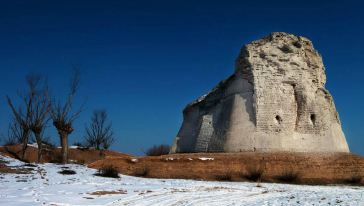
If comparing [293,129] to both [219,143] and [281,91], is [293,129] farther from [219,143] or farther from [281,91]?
[219,143]

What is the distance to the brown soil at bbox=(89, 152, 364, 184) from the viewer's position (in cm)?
1719

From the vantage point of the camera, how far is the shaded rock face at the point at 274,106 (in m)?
21.3

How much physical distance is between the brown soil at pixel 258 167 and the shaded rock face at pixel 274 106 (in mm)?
2430

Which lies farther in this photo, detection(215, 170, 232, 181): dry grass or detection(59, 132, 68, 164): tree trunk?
detection(59, 132, 68, 164): tree trunk

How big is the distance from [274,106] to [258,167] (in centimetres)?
482

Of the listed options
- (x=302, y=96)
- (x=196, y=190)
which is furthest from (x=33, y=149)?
(x=196, y=190)

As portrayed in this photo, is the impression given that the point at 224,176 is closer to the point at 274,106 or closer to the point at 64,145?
the point at 274,106

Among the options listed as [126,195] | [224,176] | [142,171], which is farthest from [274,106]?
[126,195]

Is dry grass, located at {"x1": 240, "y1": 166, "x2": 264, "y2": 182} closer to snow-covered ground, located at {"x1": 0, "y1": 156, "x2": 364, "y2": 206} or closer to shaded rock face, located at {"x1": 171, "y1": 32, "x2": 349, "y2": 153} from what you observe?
shaded rock face, located at {"x1": 171, "y1": 32, "x2": 349, "y2": 153}

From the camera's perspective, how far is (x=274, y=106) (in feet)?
70.6

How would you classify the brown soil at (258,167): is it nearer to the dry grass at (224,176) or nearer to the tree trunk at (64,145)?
the dry grass at (224,176)

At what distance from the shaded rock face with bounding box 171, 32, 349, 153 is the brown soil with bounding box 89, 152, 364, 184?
7.97ft

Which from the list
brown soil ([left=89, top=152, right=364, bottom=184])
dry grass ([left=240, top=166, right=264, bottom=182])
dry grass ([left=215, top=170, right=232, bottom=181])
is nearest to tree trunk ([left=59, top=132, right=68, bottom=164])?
brown soil ([left=89, top=152, right=364, bottom=184])

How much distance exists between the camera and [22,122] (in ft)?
84.6
